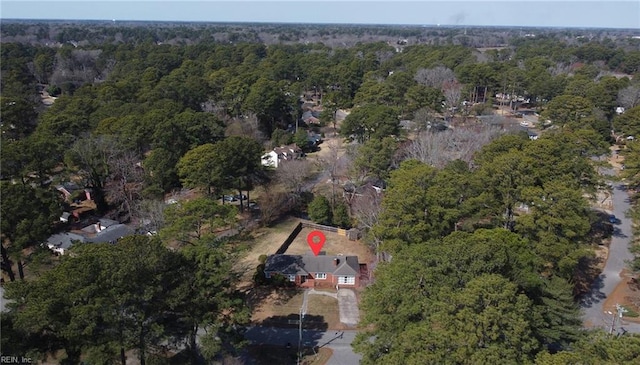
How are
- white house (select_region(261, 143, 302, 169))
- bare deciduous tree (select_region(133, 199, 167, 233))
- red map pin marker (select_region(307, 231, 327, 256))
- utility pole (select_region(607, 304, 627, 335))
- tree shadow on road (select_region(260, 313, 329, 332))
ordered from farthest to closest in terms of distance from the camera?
white house (select_region(261, 143, 302, 169)) → red map pin marker (select_region(307, 231, 327, 256)) → bare deciduous tree (select_region(133, 199, 167, 233)) → tree shadow on road (select_region(260, 313, 329, 332)) → utility pole (select_region(607, 304, 627, 335))

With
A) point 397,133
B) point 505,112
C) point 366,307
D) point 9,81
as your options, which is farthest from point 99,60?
point 366,307

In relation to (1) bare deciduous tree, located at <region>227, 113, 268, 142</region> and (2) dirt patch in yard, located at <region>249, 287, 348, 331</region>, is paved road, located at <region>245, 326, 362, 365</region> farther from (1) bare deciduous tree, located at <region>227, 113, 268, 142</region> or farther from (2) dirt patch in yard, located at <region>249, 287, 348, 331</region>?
(1) bare deciduous tree, located at <region>227, 113, 268, 142</region>

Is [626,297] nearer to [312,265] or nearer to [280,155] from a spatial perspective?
[312,265]

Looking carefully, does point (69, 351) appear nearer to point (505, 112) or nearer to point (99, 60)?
point (505, 112)

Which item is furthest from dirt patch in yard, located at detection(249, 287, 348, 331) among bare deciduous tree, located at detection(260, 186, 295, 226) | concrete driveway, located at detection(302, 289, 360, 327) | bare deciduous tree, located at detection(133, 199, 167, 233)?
bare deciduous tree, located at detection(260, 186, 295, 226)

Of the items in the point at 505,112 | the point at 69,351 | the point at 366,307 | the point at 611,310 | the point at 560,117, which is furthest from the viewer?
the point at 505,112


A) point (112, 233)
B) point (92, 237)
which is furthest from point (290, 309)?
point (92, 237)

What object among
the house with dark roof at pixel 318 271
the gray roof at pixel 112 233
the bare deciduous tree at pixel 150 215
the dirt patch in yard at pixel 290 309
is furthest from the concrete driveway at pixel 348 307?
the gray roof at pixel 112 233
